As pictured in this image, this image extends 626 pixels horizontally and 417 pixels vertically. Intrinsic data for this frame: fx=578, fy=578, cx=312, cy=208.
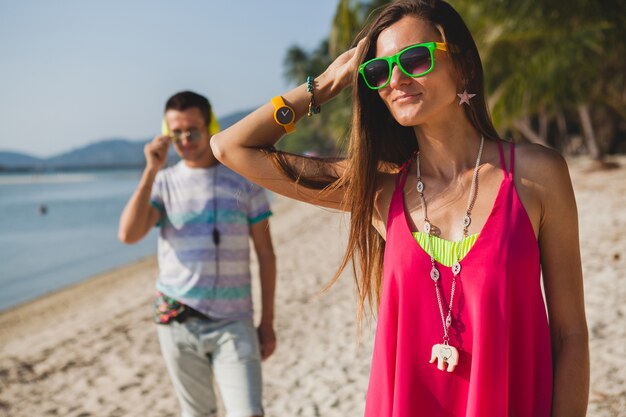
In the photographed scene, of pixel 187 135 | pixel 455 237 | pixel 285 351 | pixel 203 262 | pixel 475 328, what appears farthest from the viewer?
pixel 285 351

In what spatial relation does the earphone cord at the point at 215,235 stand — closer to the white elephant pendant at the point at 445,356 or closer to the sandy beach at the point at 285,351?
the sandy beach at the point at 285,351

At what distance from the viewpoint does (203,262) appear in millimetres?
3078

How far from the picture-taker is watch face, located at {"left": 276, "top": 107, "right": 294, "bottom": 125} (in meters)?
1.85

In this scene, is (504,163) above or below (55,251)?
above

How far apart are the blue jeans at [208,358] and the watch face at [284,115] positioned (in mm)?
1500

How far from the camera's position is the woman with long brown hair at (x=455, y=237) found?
1.48 meters

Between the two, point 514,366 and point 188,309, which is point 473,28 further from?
point 514,366

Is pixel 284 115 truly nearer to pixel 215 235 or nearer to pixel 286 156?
pixel 286 156

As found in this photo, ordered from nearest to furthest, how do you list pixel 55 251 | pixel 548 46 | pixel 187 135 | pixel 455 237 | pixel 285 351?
pixel 455 237 → pixel 187 135 → pixel 285 351 → pixel 548 46 → pixel 55 251

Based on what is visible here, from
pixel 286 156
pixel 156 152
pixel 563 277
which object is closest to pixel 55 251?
pixel 156 152

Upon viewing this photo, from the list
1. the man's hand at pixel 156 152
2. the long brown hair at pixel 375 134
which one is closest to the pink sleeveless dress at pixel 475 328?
the long brown hair at pixel 375 134

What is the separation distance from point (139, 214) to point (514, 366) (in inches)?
91.6

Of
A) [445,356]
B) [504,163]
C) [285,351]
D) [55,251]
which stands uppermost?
[504,163]

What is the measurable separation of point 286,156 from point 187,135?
1579mm
